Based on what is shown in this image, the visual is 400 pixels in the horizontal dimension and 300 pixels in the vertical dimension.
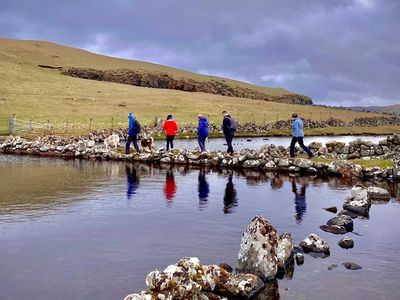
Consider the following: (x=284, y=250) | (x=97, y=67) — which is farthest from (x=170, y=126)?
(x=97, y=67)

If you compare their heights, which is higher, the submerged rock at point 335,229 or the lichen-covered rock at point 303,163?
the lichen-covered rock at point 303,163

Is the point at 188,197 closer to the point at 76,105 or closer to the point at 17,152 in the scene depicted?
the point at 17,152

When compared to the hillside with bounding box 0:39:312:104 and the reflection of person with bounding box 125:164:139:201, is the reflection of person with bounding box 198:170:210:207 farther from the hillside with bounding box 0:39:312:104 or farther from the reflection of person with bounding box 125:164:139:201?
the hillside with bounding box 0:39:312:104

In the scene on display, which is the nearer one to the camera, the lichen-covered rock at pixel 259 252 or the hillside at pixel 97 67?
the lichen-covered rock at pixel 259 252

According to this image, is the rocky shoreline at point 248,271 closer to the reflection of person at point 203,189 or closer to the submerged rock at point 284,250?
the submerged rock at point 284,250

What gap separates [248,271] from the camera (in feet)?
40.6

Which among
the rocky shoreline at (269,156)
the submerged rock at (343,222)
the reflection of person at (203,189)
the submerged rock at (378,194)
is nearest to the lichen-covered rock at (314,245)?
the submerged rock at (343,222)

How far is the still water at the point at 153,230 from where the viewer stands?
38.5 feet

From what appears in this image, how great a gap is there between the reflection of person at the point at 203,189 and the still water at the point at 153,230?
6 cm

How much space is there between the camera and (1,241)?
14.8m

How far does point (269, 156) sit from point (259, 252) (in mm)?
21533

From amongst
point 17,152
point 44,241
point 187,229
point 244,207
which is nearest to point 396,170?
point 244,207

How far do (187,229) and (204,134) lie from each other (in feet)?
64.7

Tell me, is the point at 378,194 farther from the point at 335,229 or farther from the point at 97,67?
the point at 97,67
